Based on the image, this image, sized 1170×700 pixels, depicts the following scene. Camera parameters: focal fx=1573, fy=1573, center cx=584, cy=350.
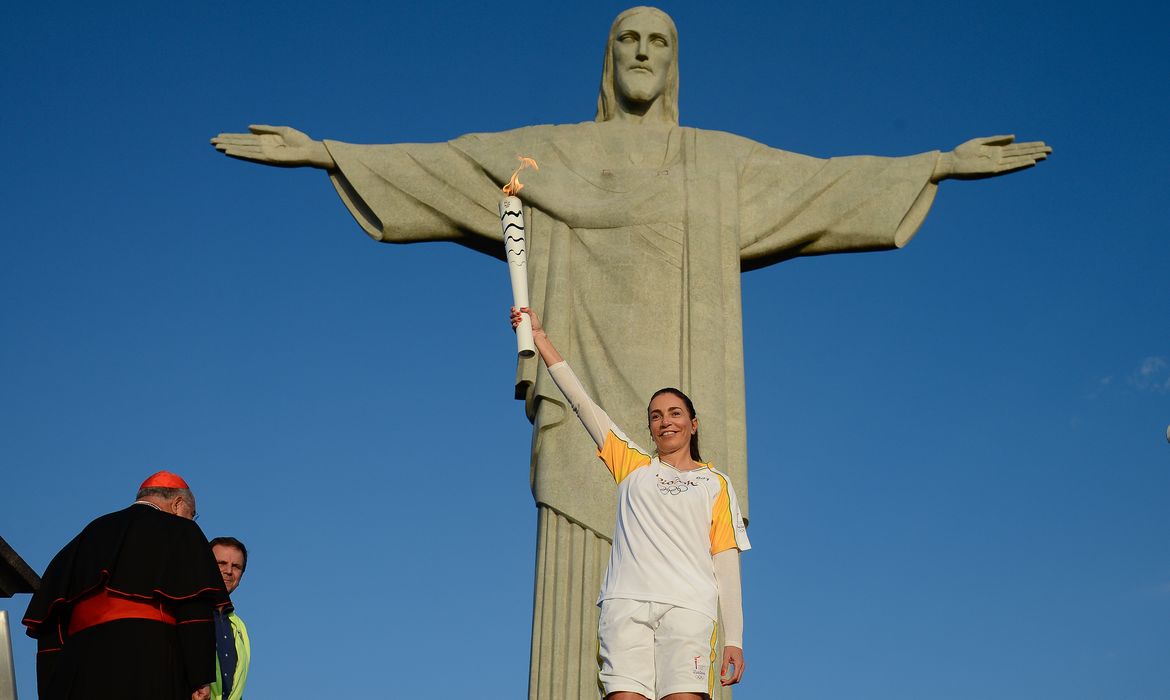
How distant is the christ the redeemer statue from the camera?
1039cm

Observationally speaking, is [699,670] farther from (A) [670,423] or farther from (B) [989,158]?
(B) [989,158]

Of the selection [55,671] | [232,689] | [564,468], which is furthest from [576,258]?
[55,671]

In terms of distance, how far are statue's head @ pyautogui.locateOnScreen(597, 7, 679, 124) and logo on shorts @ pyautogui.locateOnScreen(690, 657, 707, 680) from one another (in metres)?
6.23

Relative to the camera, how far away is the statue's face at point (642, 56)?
38.1 ft

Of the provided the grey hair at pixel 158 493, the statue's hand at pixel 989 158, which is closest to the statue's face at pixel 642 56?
the statue's hand at pixel 989 158

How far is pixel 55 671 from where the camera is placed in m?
6.92

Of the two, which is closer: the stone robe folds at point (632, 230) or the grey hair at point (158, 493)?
the grey hair at point (158, 493)

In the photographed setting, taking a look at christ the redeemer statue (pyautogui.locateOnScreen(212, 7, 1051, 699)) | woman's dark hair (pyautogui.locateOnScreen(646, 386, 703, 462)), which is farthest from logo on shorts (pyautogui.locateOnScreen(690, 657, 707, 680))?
christ the redeemer statue (pyautogui.locateOnScreen(212, 7, 1051, 699))

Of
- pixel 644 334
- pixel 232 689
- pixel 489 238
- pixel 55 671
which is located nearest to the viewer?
pixel 55 671

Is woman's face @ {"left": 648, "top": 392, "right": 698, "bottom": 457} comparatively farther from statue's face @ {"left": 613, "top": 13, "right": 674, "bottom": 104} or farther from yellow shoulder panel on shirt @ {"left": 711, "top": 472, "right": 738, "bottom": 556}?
statue's face @ {"left": 613, "top": 13, "right": 674, "bottom": 104}

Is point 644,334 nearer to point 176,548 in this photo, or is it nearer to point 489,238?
point 489,238

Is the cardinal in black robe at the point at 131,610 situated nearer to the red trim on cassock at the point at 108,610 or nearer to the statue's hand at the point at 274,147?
the red trim on cassock at the point at 108,610

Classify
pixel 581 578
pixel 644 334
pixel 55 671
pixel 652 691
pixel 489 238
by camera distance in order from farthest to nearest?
pixel 489 238 < pixel 644 334 < pixel 581 578 < pixel 55 671 < pixel 652 691

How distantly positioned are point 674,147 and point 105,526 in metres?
5.69
